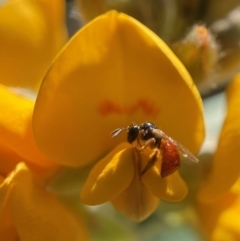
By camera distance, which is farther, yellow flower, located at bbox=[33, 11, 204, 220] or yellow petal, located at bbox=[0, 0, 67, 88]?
yellow petal, located at bbox=[0, 0, 67, 88]

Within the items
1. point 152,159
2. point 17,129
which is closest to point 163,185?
point 152,159

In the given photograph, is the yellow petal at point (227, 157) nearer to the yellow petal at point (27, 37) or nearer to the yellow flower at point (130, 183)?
the yellow flower at point (130, 183)

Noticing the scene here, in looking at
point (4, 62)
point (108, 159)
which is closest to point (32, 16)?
point (4, 62)

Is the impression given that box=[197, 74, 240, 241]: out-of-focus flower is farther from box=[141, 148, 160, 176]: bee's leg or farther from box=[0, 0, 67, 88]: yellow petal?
box=[0, 0, 67, 88]: yellow petal

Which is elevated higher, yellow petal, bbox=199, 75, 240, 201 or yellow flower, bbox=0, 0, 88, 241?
yellow flower, bbox=0, 0, 88, 241

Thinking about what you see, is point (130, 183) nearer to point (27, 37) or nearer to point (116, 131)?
point (116, 131)

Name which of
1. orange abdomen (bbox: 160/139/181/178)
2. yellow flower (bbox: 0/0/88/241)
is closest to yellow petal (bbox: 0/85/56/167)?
yellow flower (bbox: 0/0/88/241)

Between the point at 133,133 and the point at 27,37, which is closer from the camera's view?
the point at 133,133
